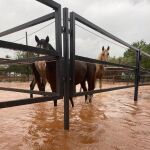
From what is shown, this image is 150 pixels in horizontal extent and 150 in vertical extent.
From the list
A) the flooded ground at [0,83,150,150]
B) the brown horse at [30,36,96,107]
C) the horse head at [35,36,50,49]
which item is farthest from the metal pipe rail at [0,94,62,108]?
the horse head at [35,36,50,49]

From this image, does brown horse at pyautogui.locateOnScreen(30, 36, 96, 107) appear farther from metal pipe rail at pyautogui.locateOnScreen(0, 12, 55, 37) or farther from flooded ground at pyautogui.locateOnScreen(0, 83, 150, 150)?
metal pipe rail at pyautogui.locateOnScreen(0, 12, 55, 37)

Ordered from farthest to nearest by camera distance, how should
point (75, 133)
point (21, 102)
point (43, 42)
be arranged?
point (43, 42) → point (75, 133) → point (21, 102)

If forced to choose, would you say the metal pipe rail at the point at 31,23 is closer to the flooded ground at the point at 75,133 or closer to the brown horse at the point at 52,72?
the brown horse at the point at 52,72

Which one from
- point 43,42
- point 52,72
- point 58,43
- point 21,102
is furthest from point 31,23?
point 43,42

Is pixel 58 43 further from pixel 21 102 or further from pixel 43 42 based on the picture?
pixel 43 42

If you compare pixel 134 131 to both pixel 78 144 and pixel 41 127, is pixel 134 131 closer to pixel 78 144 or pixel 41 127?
pixel 78 144

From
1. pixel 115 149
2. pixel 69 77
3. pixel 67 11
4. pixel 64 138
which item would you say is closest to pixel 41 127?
pixel 64 138

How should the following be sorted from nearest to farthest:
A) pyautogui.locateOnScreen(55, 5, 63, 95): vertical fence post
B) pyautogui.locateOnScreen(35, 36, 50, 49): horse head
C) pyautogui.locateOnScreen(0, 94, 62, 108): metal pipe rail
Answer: pyautogui.locateOnScreen(0, 94, 62, 108): metal pipe rail → pyautogui.locateOnScreen(55, 5, 63, 95): vertical fence post → pyautogui.locateOnScreen(35, 36, 50, 49): horse head

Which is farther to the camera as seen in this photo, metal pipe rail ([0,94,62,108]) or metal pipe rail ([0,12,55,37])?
metal pipe rail ([0,12,55,37])

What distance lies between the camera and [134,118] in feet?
13.9

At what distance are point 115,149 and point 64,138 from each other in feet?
2.15

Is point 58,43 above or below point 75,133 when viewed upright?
above

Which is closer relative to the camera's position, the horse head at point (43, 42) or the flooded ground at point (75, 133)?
the flooded ground at point (75, 133)

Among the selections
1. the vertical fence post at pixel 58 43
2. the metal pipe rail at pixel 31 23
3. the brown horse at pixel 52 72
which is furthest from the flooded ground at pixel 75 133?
the metal pipe rail at pixel 31 23
